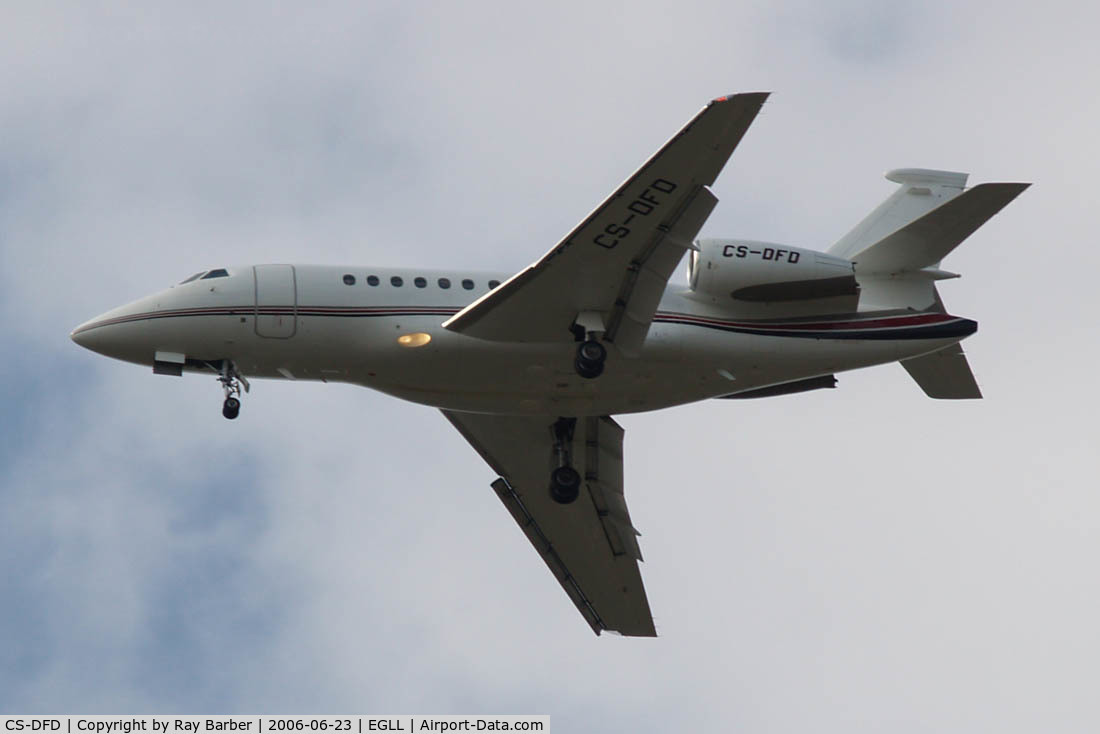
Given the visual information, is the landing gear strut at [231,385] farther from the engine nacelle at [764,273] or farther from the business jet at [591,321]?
the engine nacelle at [764,273]

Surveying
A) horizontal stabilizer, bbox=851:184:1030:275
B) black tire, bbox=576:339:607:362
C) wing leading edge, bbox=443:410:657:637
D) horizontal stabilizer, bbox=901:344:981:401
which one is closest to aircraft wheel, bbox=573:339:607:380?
black tire, bbox=576:339:607:362

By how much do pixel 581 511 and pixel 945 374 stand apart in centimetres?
830

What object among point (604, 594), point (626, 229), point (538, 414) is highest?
point (626, 229)

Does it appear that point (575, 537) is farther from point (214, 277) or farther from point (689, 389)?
point (214, 277)

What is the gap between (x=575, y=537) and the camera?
3881 centimetres

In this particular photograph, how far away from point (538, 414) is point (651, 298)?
4342 mm

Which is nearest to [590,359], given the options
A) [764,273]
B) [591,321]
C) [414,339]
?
[591,321]

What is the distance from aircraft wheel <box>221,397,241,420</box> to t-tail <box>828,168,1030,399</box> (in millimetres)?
12027

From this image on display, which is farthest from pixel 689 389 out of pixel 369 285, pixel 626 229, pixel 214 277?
pixel 214 277

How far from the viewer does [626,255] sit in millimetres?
31469

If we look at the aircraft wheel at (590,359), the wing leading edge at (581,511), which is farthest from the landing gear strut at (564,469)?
the aircraft wheel at (590,359)

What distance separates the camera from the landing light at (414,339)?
32.7 meters

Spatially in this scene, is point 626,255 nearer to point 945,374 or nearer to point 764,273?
point 764,273

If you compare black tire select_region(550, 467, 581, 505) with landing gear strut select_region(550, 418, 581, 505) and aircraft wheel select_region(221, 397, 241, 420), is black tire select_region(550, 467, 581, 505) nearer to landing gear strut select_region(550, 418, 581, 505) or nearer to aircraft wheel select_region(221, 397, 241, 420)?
landing gear strut select_region(550, 418, 581, 505)
